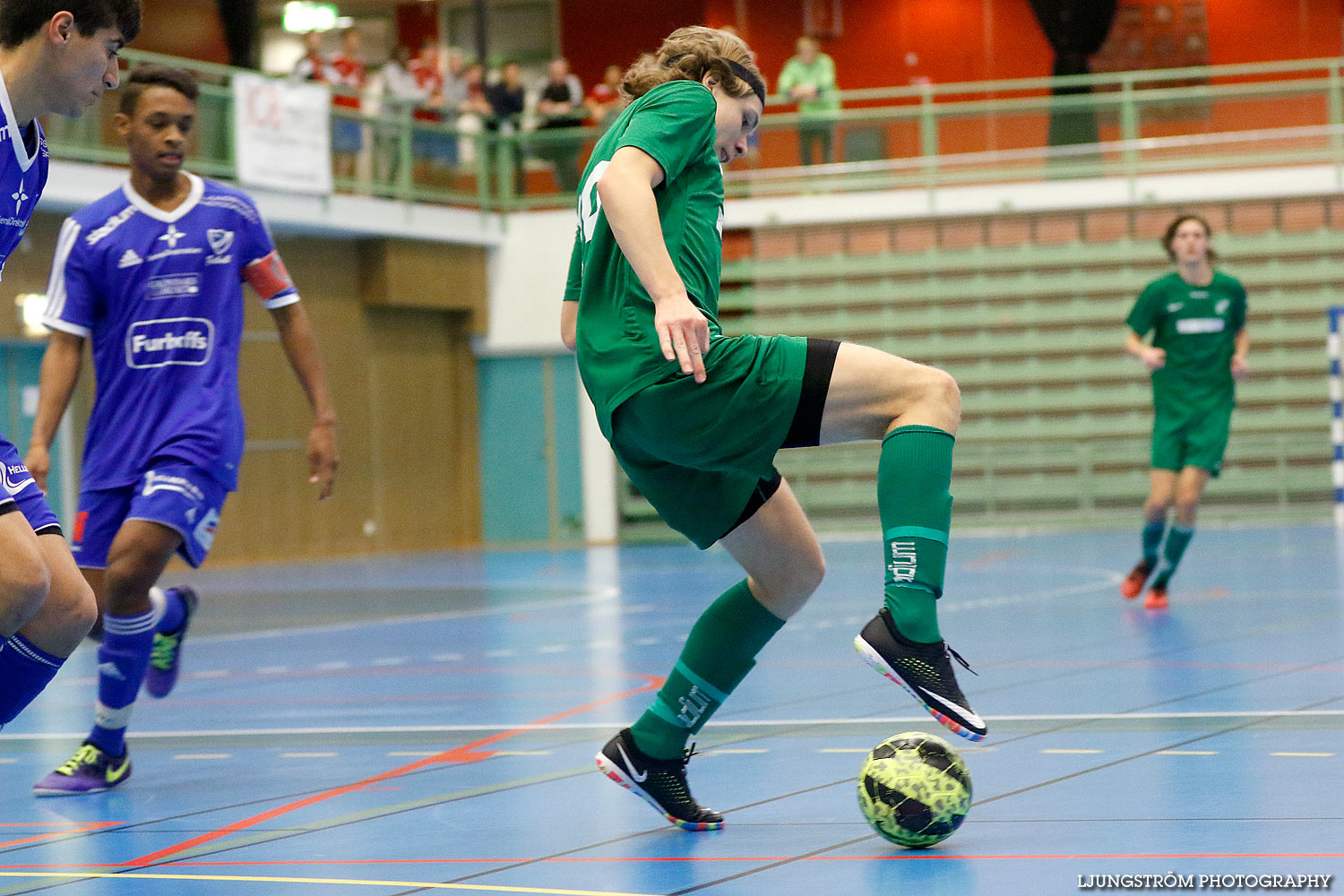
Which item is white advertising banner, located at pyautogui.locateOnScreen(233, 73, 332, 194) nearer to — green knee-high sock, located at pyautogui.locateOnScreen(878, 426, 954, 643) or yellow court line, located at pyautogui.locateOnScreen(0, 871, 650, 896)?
yellow court line, located at pyautogui.locateOnScreen(0, 871, 650, 896)

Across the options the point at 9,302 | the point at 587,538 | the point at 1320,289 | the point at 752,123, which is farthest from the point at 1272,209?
the point at 752,123

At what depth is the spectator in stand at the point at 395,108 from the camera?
1992cm

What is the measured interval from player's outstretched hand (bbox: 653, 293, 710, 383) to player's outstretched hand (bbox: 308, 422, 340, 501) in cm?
223

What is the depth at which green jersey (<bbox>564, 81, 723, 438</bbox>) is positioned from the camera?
12.1ft

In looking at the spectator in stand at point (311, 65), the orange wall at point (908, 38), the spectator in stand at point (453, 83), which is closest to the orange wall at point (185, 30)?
the spectator in stand at point (453, 83)

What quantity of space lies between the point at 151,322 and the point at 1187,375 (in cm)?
691

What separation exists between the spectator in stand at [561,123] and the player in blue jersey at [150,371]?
16032mm

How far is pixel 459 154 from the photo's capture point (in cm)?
2153

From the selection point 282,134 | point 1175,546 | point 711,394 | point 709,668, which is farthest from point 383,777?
point 282,134

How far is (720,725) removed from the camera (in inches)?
232

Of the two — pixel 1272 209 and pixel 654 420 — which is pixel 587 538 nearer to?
pixel 1272 209

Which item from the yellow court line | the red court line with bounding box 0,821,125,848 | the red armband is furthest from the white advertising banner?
the yellow court line

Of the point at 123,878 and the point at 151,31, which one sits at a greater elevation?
the point at 151,31

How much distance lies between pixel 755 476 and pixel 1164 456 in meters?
7.11
